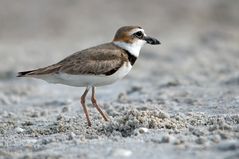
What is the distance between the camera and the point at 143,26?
65.5 feet

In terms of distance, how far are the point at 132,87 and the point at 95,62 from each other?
323 cm

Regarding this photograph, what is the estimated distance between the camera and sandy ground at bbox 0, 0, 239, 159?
5.51 m

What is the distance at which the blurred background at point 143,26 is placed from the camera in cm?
1366

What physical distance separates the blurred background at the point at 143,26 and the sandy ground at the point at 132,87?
3cm

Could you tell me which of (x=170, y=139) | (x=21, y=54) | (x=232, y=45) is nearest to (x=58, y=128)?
(x=170, y=139)

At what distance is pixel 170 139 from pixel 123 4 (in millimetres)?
17681

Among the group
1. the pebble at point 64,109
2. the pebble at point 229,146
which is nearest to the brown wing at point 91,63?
the pebble at point 64,109

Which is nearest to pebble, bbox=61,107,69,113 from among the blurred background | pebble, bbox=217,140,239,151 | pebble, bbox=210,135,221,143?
the blurred background

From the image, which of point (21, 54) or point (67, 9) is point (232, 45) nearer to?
point (21, 54)

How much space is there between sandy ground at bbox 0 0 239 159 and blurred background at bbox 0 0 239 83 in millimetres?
29

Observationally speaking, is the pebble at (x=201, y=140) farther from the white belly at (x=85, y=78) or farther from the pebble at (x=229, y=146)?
the white belly at (x=85, y=78)

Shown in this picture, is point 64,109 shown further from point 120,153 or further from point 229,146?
point 229,146

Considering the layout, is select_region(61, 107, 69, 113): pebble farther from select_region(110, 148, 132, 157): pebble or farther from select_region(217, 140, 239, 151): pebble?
select_region(217, 140, 239, 151): pebble

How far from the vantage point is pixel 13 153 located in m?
5.51
